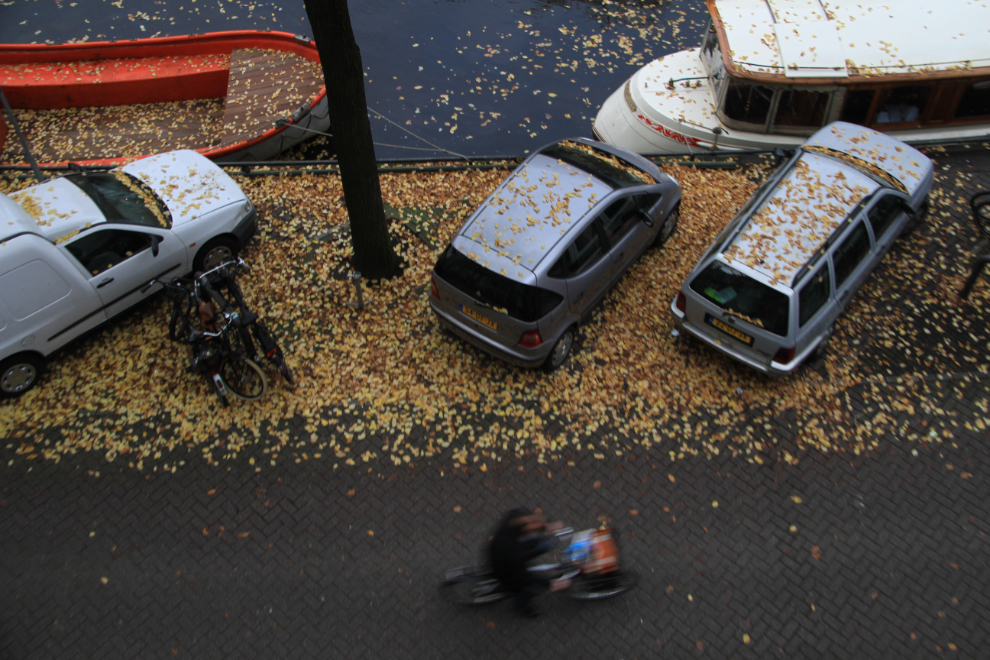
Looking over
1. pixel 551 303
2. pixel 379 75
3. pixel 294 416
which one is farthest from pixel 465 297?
pixel 379 75

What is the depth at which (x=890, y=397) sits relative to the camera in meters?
7.61

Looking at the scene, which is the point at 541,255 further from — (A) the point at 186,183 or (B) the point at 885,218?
(A) the point at 186,183

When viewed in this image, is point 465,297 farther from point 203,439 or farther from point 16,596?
point 16,596

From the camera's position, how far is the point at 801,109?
10.2m

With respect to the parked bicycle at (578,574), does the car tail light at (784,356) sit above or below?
above

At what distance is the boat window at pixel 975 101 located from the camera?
1009 cm

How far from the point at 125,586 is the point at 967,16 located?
1435cm

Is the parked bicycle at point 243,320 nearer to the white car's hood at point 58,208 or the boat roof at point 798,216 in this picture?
the white car's hood at point 58,208

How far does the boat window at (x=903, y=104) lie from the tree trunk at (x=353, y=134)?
27.9 ft

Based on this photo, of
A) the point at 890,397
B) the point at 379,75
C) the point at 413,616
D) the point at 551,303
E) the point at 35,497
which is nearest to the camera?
the point at 413,616

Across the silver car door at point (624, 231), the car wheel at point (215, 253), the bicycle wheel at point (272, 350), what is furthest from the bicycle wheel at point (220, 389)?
the silver car door at point (624, 231)

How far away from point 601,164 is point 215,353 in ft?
18.2

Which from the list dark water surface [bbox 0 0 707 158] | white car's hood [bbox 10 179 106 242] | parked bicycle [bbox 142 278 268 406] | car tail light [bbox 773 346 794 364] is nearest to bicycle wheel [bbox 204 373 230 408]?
parked bicycle [bbox 142 278 268 406]

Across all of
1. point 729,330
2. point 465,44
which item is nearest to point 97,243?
point 729,330
